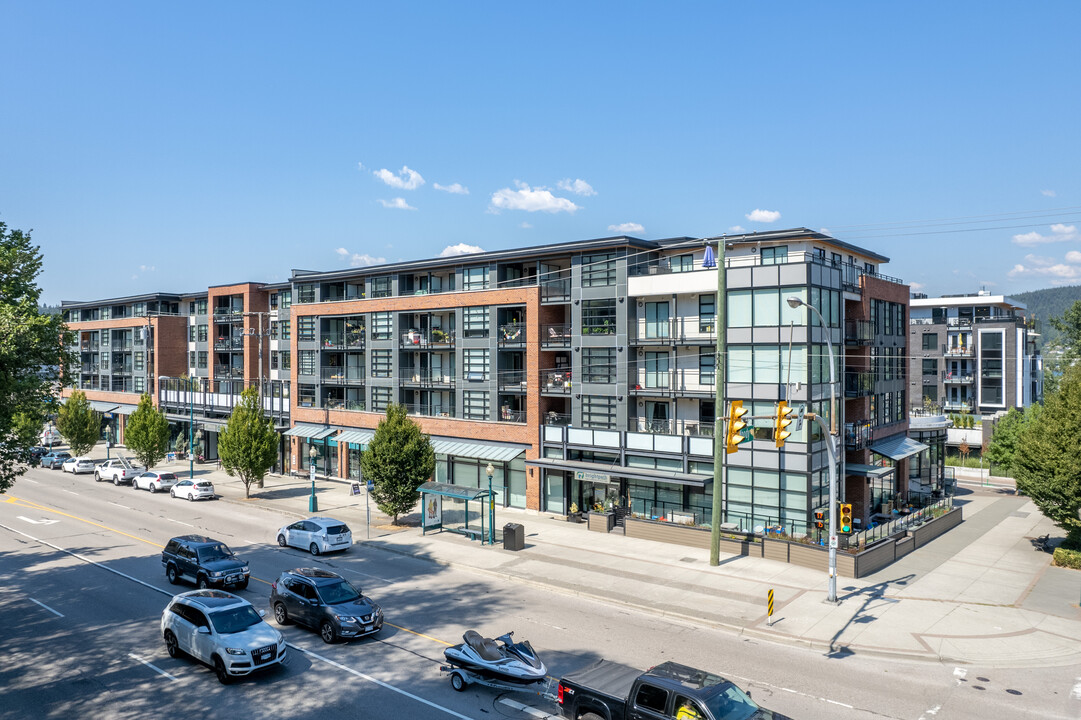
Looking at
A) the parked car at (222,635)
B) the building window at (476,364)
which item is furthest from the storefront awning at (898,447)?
the parked car at (222,635)

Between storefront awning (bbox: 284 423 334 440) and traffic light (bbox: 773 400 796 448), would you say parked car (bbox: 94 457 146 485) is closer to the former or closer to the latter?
storefront awning (bbox: 284 423 334 440)

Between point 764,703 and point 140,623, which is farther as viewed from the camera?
point 140,623

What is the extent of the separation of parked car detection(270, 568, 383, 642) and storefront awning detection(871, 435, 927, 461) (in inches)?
1147

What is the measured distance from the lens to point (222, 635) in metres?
18.2

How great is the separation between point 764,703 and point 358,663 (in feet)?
33.6

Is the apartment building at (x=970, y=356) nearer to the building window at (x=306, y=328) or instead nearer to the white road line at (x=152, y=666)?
the building window at (x=306, y=328)

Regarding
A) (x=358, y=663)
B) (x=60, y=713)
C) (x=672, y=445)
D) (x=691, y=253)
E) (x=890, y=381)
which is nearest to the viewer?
(x=60, y=713)

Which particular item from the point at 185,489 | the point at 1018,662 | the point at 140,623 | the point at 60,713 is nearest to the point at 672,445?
the point at 1018,662

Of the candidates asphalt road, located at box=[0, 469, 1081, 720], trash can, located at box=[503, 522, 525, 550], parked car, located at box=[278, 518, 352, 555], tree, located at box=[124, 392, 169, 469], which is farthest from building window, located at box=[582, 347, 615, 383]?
tree, located at box=[124, 392, 169, 469]

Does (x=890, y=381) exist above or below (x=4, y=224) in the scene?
below

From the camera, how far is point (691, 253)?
3816cm

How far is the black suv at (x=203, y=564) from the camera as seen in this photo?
25.3m

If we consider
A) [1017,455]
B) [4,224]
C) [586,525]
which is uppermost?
[4,224]

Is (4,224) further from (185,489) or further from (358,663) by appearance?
(185,489)
